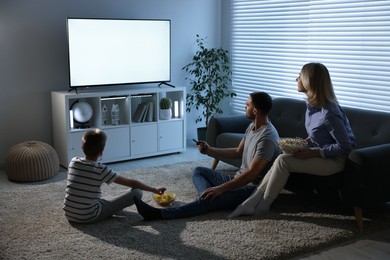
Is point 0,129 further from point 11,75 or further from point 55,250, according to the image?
point 55,250

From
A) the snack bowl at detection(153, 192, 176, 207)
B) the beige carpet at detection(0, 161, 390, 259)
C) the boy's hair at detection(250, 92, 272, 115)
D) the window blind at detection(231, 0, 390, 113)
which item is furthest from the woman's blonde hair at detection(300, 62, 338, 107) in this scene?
the snack bowl at detection(153, 192, 176, 207)

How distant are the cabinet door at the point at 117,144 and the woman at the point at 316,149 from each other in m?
2.01

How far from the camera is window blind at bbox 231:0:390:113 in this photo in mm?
4277

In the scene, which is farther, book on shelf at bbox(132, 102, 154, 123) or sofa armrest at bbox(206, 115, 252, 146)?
book on shelf at bbox(132, 102, 154, 123)

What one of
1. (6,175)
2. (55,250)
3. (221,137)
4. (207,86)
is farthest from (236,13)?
(55,250)

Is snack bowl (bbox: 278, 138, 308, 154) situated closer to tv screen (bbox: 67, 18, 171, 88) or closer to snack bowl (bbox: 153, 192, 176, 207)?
Answer: snack bowl (bbox: 153, 192, 176, 207)

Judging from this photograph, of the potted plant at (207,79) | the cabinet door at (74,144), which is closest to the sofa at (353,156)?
the potted plant at (207,79)

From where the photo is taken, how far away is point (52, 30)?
4.91m

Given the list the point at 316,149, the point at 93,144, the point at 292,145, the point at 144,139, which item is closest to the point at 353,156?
the point at 316,149

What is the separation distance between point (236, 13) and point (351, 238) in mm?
3630

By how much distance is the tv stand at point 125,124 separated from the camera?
475 centimetres

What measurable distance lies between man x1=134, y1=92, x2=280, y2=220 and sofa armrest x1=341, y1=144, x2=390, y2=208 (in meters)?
0.55

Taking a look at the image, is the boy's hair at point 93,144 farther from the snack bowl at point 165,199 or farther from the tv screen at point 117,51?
the tv screen at point 117,51

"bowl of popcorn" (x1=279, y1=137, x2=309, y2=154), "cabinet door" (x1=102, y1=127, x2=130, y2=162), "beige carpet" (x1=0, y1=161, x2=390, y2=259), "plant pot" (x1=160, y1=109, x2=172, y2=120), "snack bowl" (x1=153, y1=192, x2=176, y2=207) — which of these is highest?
"bowl of popcorn" (x1=279, y1=137, x2=309, y2=154)
